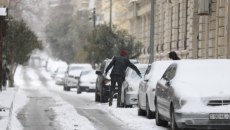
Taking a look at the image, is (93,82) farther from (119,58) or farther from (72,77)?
(119,58)

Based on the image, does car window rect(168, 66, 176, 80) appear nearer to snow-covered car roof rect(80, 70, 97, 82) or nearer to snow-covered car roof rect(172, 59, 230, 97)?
snow-covered car roof rect(172, 59, 230, 97)

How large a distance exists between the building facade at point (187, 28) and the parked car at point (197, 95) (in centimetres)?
1214

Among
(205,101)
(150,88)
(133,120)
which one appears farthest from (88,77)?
(205,101)

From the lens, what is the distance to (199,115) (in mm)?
12422

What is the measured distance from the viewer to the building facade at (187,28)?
90.5ft

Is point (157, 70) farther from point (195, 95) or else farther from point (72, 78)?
point (72, 78)

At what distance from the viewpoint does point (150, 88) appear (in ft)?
55.3

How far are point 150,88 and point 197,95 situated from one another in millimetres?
4283

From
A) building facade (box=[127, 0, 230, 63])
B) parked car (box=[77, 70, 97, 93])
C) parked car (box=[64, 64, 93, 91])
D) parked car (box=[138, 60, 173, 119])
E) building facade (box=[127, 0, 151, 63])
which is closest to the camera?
parked car (box=[138, 60, 173, 119])

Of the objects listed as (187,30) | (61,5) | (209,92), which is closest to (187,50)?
(187,30)

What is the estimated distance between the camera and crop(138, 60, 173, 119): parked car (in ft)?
55.1

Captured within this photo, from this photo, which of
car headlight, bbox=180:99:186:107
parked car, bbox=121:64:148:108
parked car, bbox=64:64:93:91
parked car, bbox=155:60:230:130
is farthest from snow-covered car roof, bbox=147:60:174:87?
parked car, bbox=64:64:93:91

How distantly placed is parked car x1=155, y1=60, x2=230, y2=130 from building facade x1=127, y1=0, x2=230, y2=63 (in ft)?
39.8

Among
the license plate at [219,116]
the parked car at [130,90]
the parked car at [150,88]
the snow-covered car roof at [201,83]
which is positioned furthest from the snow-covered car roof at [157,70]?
the license plate at [219,116]
